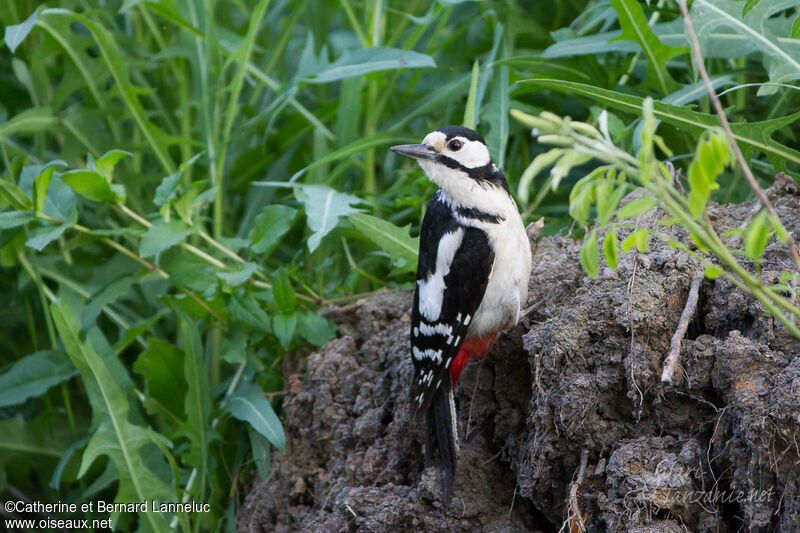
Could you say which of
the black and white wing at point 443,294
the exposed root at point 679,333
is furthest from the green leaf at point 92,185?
the exposed root at point 679,333

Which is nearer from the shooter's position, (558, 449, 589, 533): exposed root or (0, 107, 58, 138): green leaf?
(558, 449, 589, 533): exposed root

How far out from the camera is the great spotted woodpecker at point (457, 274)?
2.68 metres

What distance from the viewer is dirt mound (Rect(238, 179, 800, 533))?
6.81ft

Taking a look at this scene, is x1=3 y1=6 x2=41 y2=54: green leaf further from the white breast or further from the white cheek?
the white breast

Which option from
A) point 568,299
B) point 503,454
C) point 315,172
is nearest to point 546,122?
point 568,299

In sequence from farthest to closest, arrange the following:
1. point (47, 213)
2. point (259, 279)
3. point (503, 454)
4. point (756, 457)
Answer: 1. point (259, 279)
2. point (47, 213)
3. point (503, 454)
4. point (756, 457)

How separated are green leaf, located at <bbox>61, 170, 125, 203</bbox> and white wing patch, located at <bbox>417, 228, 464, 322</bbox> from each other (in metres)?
1.26

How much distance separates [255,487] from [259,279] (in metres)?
0.91

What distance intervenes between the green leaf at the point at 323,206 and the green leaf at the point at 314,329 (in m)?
0.35

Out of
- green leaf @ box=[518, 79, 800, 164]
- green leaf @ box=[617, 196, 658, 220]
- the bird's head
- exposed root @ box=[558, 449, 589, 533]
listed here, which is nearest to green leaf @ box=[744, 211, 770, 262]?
green leaf @ box=[617, 196, 658, 220]

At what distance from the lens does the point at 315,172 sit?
3947 millimetres

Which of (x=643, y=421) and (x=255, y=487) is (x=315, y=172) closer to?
(x=255, y=487)

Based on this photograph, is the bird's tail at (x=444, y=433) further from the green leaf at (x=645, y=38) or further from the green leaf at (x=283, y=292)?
the green leaf at (x=645, y=38)

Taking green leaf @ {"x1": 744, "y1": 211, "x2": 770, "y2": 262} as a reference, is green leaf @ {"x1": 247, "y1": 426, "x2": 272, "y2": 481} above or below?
below
